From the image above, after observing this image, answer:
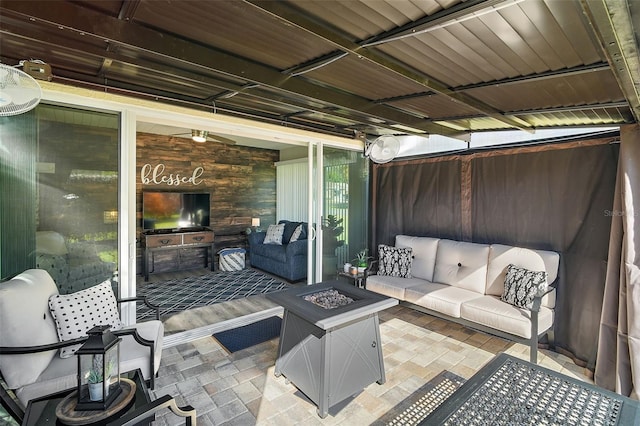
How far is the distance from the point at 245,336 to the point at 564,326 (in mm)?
3280

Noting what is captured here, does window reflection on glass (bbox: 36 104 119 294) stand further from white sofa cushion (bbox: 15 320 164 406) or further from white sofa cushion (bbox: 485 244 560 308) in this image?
white sofa cushion (bbox: 485 244 560 308)

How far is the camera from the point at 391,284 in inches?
154

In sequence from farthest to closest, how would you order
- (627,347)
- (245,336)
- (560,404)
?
(245,336), (627,347), (560,404)

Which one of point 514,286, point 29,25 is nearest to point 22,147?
point 29,25

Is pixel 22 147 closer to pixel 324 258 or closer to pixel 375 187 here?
pixel 324 258

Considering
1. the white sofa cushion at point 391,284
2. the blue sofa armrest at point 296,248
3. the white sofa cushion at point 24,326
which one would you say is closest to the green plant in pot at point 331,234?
the white sofa cushion at point 391,284

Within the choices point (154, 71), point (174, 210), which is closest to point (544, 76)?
point (154, 71)

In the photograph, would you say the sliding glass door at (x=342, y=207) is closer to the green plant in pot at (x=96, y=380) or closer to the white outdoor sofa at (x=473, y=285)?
the white outdoor sofa at (x=473, y=285)

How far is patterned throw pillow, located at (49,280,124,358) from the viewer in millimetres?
2113

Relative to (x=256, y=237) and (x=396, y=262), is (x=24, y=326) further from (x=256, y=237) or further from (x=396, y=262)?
(x=256, y=237)

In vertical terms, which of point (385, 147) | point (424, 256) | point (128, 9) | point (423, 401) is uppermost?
point (128, 9)

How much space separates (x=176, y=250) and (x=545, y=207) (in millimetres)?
5958

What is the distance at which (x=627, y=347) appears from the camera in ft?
8.07

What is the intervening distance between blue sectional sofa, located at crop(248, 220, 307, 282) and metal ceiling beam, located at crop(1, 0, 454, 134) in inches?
130
